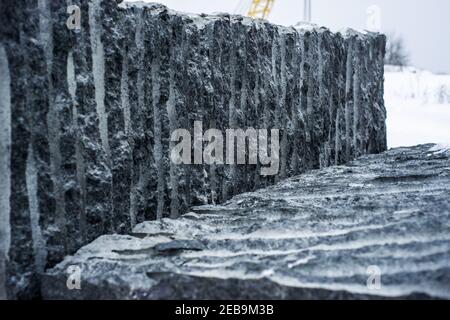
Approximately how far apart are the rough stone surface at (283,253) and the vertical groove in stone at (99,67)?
0.38m

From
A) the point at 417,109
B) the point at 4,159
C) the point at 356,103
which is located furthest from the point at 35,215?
the point at 417,109

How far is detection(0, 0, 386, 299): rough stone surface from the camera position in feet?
4.85

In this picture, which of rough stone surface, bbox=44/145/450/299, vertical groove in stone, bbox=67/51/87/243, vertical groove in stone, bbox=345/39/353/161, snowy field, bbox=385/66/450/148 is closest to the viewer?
rough stone surface, bbox=44/145/450/299

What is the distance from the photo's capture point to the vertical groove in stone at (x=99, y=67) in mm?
1771

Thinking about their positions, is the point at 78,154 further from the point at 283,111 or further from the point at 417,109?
the point at 417,109

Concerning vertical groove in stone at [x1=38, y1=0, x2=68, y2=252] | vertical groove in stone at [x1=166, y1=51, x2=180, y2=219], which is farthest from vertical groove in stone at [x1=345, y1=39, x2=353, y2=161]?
vertical groove in stone at [x1=38, y1=0, x2=68, y2=252]

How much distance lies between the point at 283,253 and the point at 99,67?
3.05ft

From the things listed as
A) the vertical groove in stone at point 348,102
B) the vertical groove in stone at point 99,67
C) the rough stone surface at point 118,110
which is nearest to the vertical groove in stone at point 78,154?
the rough stone surface at point 118,110

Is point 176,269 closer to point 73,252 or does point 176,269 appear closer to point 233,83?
point 73,252

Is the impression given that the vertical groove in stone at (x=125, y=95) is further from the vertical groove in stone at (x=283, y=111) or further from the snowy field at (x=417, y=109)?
the snowy field at (x=417, y=109)

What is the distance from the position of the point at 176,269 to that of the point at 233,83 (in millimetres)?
1330

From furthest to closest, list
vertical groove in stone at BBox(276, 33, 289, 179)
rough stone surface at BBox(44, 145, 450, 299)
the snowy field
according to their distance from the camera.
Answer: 1. the snowy field
2. vertical groove in stone at BBox(276, 33, 289, 179)
3. rough stone surface at BBox(44, 145, 450, 299)

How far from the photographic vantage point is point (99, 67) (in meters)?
1.80

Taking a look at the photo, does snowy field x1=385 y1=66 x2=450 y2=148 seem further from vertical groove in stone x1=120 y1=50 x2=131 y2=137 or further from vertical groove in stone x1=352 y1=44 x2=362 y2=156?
vertical groove in stone x1=120 y1=50 x2=131 y2=137
